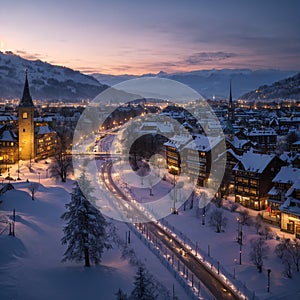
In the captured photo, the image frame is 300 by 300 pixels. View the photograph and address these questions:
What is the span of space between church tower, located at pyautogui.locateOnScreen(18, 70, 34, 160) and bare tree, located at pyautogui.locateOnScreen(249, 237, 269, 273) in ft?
121

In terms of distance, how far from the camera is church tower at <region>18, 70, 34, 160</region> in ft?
174

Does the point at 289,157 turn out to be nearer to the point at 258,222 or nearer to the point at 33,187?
the point at 258,222

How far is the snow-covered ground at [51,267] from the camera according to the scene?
17.2 m

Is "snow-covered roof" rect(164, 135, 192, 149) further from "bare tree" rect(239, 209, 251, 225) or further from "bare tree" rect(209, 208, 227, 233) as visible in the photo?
"bare tree" rect(209, 208, 227, 233)

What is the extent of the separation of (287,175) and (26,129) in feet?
121

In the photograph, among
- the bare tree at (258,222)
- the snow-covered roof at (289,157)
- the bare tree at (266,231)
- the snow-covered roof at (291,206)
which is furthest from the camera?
the snow-covered roof at (289,157)

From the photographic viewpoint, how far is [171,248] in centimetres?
2445

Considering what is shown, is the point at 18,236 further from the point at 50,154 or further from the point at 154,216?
the point at 50,154

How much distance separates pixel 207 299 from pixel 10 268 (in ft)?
31.5

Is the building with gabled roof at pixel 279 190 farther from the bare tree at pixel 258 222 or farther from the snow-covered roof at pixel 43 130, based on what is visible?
the snow-covered roof at pixel 43 130

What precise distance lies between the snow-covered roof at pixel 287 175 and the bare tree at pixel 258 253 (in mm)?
7513

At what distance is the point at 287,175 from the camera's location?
31.0m

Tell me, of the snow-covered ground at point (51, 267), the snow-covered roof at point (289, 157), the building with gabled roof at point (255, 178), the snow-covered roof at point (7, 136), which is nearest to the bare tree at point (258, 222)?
the building with gabled roof at point (255, 178)

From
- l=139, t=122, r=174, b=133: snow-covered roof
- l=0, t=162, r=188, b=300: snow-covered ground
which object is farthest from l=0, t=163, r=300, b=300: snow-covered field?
l=139, t=122, r=174, b=133: snow-covered roof
